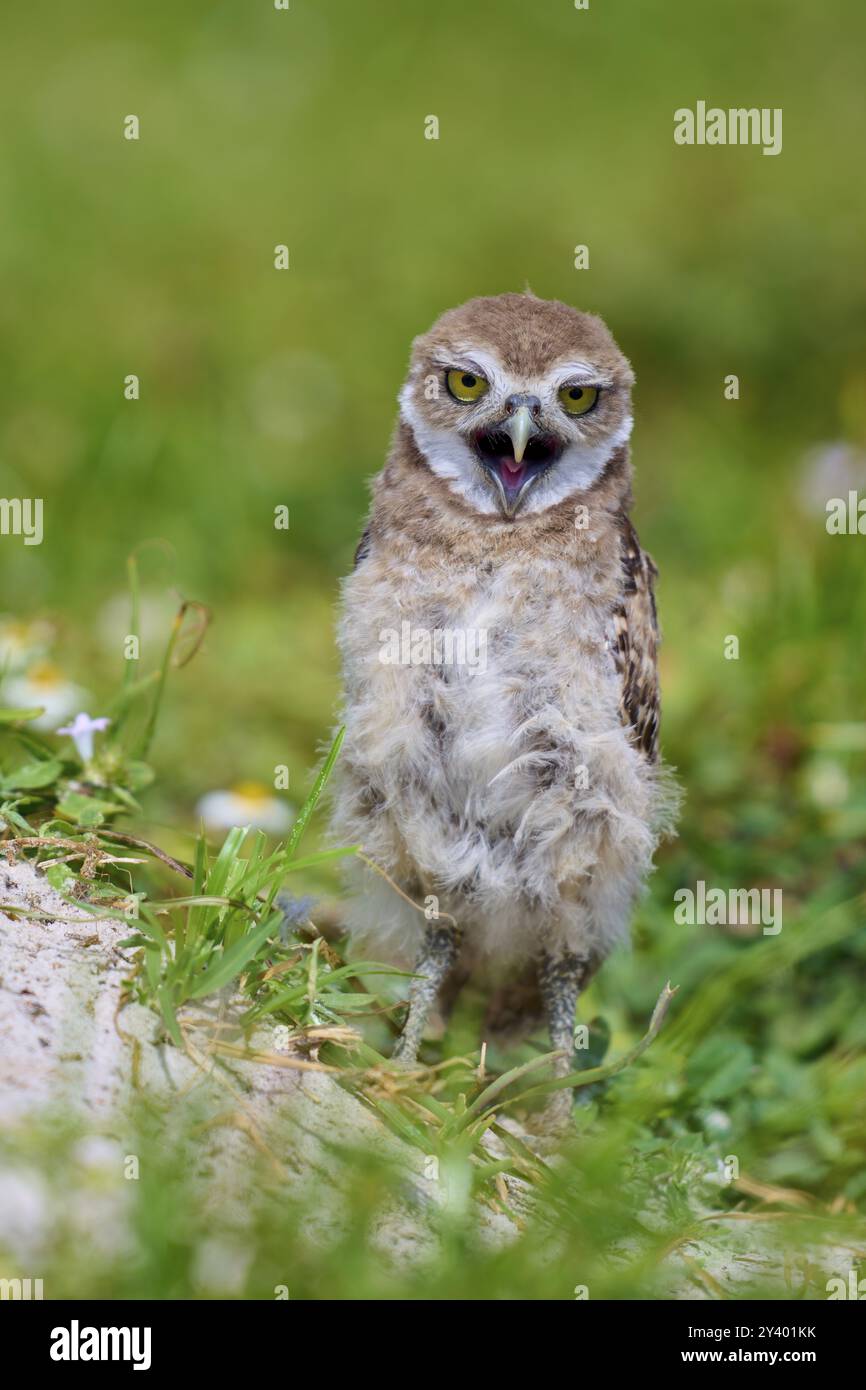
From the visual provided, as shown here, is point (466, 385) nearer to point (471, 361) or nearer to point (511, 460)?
point (471, 361)

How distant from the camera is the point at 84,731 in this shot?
4.11 metres

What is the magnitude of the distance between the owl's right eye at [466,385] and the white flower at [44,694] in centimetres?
162

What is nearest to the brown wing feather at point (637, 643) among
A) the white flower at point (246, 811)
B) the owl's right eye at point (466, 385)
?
the owl's right eye at point (466, 385)

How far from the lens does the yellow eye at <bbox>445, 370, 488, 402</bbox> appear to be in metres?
3.72

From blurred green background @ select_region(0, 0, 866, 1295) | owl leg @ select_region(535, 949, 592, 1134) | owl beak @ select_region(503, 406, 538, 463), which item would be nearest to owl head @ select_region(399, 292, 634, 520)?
owl beak @ select_region(503, 406, 538, 463)

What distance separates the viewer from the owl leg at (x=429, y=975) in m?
3.98

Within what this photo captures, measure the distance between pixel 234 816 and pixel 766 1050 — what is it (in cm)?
186

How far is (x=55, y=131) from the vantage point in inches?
426

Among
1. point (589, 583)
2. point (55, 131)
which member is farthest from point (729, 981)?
point (55, 131)

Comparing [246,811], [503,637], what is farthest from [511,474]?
[246,811]

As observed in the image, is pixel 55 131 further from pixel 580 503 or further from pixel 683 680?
pixel 580 503

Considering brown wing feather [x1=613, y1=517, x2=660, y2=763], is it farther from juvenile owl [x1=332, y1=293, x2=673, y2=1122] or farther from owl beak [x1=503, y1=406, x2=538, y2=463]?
owl beak [x1=503, y1=406, x2=538, y2=463]

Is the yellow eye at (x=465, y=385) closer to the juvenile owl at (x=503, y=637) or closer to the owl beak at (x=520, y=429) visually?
the juvenile owl at (x=503, y=637)

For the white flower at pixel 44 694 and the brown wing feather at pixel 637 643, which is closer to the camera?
the brown wing feather at pixel 637 643
